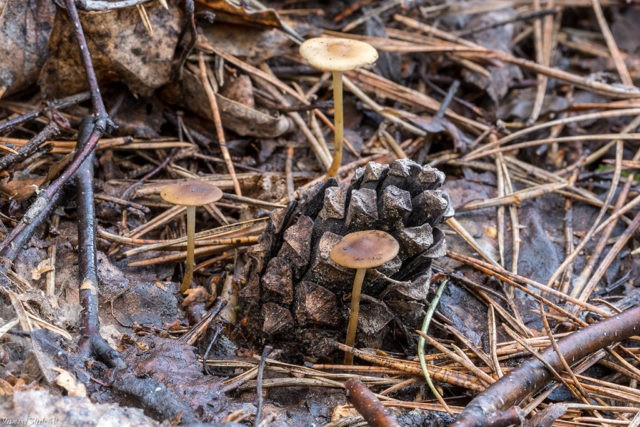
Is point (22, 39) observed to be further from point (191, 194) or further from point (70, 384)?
point (70, 384)

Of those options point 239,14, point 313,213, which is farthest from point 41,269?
point 239,14

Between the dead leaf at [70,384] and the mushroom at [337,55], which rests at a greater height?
the mushroom at [337,55]

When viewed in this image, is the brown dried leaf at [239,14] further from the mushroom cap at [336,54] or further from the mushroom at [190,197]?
the mushroom at [190,197]

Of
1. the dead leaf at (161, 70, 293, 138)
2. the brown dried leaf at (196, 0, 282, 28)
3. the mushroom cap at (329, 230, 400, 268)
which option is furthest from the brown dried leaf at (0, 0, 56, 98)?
the mushroom cap at (329, 230, 400, 268)

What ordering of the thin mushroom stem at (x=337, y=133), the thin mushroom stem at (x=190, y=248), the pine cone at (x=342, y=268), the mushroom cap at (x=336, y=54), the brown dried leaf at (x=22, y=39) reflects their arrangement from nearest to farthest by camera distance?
the pine cone at (x=342, y=268) < the thin mushroom stem at (x=190, y=248) < the mushroom cap at (x=336, y=54) < the brown dried leaf at (x=22, y=39) < the thin mushroom stem at (x=337, y=133)

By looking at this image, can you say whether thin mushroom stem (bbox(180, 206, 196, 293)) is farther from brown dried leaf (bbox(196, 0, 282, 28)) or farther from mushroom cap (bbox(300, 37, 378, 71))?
brown dried leaf (bbox(196, 0, 282, 28))

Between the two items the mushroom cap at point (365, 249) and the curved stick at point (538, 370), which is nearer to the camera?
the curved stick at point (538, 370)

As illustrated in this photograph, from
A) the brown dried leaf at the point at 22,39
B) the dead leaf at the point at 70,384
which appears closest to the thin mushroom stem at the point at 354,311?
the dead leaf at the point at 70,384

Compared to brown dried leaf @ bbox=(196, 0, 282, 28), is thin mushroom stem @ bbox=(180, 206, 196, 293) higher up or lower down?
lower down
